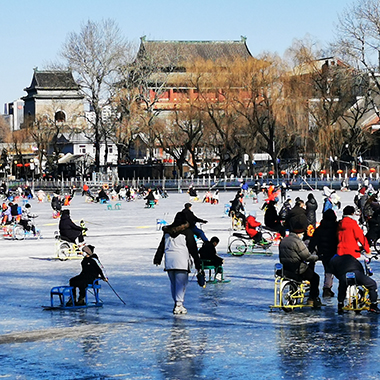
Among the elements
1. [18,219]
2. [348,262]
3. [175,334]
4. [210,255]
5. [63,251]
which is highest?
[348,262]

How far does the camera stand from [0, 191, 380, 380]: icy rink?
29.0 feet

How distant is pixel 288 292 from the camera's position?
12.3 metres

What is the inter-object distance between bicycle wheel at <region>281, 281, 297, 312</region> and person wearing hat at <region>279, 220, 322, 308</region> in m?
0.12

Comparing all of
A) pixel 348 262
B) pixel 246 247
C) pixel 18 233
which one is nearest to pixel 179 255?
pixel 348 262

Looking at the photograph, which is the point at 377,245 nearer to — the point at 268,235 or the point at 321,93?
the point at 268,235

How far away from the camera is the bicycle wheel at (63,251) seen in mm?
19641

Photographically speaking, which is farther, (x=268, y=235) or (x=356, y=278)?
(x=268, y=235)

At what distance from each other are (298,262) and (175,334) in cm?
233

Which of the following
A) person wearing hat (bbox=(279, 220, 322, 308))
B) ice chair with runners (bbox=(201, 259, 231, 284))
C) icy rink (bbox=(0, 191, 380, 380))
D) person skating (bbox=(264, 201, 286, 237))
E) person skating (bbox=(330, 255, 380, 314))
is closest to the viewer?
icy rink (bbox=(0, 191, 380, 380))

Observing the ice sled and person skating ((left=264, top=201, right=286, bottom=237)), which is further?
person skating ((left=264, top=201, right=286, bottom=237))

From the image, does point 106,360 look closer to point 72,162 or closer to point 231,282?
point 231,282

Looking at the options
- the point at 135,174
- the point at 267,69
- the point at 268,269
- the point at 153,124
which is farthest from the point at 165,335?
the point at 135,174

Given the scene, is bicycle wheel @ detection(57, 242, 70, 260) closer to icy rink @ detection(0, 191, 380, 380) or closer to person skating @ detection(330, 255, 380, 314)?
icy rink @ detection(0, 191, 380, 380)

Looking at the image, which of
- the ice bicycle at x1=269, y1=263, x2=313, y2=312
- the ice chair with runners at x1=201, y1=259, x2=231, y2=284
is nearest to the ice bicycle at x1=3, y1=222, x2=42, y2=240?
the ice chair with runners at x1=201, y1=259, x2=231, y2=284
